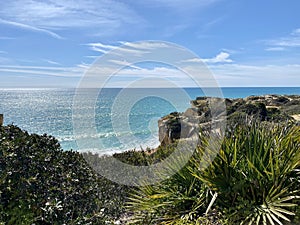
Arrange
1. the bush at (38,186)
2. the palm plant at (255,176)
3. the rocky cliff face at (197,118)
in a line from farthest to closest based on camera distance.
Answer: the rocky cliff face at (197,118)
the palm plant at (255,176)
the bush at (38,186)

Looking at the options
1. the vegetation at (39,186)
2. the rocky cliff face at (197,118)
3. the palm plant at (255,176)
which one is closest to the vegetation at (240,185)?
the palm plant at (255,176)

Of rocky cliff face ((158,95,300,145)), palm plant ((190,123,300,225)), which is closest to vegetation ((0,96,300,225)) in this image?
palm plant ((190,123,300,225))

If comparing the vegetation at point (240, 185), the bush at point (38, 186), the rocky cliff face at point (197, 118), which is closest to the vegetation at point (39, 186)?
the bush at point (38, 186)

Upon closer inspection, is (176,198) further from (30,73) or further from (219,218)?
(30,73)

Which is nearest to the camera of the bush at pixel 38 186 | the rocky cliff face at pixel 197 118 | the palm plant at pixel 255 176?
the bush at pixel 38 186

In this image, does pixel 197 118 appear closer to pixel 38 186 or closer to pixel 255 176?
pixel 255 176

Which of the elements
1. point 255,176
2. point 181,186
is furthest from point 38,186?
point 255,176

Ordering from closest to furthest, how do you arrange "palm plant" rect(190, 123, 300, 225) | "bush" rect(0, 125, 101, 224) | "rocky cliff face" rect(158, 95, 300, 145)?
"bush" rect(0, 125, 101, 224) → "palm plant" rect(190, 123, 300, 225) → "rocky cliff face" rect(158, 95, 300, 145)

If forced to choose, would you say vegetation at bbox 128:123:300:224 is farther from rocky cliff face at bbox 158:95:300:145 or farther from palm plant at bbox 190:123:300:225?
rocky cliff face at bbox 158:95:300:145

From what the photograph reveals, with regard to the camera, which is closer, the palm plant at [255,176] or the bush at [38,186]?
the bush at [38,186]

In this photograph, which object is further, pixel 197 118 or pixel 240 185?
pixel 197 118

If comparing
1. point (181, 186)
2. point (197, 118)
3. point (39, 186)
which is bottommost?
point (181, 186)

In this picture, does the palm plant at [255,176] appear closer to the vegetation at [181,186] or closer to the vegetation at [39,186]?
the vegetation at [181,186]

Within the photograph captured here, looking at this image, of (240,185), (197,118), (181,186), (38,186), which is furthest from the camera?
(197,118)
